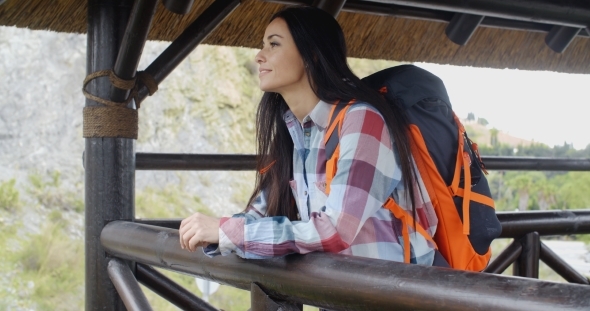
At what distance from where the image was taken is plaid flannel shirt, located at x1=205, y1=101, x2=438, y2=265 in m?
1.08

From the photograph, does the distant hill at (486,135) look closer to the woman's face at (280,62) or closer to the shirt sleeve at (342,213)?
the woman's face at (280,62)

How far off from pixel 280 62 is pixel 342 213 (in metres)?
0.34

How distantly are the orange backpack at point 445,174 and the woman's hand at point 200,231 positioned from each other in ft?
0.67

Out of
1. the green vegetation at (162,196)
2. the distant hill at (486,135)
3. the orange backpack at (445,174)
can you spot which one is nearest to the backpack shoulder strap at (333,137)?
the orange backpack at (445,174)

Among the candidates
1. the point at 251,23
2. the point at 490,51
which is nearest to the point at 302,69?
the point at 251,23

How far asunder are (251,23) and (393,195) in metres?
1.35

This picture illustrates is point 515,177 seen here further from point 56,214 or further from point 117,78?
point 117,78

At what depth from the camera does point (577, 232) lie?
2262 mm

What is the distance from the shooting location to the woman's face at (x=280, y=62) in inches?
50.8

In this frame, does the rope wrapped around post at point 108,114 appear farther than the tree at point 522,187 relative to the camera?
No

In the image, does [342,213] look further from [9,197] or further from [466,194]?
[9,197]

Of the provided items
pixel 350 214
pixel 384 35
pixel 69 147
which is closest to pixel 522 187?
pixel 69 147

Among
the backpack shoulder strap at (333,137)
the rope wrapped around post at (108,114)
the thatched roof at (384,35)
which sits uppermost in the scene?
the thatched roof at (384,35)

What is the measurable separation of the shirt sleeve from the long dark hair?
1.3 inches
